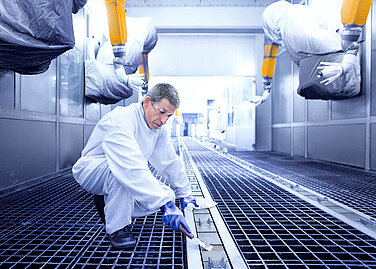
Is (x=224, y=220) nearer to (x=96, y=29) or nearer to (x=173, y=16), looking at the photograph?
(x=96, y=29)

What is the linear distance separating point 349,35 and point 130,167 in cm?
305

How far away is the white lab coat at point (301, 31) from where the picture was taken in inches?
136

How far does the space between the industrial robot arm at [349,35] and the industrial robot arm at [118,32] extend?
2681 mm

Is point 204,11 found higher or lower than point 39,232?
higher

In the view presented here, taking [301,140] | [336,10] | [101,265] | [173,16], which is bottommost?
[101,265]

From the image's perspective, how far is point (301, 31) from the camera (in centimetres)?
361

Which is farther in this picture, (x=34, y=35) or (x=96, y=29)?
(x=96, y=29)

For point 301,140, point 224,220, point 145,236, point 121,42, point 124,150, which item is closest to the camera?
point 124,150

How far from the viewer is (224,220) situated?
1.78 m

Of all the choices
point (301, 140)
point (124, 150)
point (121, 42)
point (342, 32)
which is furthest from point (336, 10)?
point (124, 150)

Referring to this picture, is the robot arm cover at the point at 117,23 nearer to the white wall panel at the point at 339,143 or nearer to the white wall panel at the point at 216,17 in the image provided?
the white wall panel at the point at 216,17

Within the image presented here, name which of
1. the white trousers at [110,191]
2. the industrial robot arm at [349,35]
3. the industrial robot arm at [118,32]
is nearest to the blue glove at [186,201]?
the white trousers at [110,191]

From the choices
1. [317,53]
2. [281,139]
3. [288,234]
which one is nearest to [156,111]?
[288,234]

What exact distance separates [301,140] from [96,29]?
4.68 metres
